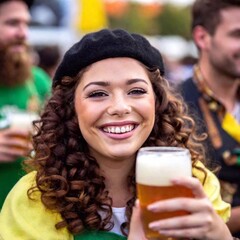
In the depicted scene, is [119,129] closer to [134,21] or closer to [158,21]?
[134,21]

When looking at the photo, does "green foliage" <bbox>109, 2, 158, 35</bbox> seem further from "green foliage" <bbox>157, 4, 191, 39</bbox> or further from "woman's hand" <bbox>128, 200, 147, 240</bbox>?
"woman's hand" <bbox>128, 200, 147, 240</bbox>

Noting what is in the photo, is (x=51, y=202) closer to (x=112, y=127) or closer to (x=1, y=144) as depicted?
(x=112, y=127)

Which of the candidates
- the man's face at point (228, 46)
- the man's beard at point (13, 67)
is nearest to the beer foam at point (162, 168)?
the man's face at point (228, 46)

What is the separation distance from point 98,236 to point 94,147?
14.1 inches

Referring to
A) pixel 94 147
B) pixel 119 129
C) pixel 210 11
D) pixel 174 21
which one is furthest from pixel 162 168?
pixel 174 21

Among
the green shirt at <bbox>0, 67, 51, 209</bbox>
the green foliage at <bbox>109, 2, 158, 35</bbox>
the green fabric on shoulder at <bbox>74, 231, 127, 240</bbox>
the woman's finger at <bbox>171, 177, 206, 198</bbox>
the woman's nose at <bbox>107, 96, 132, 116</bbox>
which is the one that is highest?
the woman's nose at <bbox>107, 96, 132, 116</bbox>

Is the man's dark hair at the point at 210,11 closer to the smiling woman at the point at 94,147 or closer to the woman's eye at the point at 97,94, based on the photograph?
the smiling woman at the point at 94,147

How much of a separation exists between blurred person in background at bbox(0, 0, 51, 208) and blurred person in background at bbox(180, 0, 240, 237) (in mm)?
1065

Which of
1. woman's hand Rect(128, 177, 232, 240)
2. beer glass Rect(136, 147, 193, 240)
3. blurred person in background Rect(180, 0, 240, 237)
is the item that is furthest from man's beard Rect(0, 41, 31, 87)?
woman's hand Rect(128, 177, 232, 240)

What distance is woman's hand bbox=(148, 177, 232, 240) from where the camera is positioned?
77.9 inches

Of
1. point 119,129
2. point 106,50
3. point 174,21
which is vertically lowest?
point 174,21

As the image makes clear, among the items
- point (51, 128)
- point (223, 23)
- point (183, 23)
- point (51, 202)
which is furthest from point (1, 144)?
point (183, 23)

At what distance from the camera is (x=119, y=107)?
94.9 inches

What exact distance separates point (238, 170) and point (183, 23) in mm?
46767
